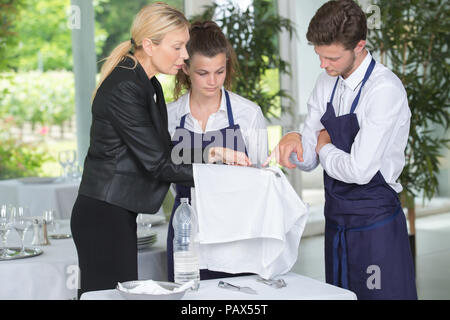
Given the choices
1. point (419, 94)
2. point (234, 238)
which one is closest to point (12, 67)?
point (419, 94)

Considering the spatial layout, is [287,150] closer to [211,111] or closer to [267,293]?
[211,111]

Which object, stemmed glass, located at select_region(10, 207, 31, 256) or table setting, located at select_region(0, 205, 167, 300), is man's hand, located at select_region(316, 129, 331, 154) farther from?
stemmed glass, located at select_region(10, 207, 31, 256)

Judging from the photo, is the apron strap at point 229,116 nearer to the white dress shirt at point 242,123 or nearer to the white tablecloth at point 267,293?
the white dress shirt at point 242,123

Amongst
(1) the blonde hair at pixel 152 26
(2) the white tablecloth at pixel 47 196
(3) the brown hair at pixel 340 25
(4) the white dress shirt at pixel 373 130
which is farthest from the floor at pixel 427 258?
(1) the blonde hair at pixel 152 26

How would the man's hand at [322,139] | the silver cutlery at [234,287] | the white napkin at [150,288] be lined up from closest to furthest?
the white napkin at [150,288], the silver cutlery at [234,287], the man's hand at [322,139]

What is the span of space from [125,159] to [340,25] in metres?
0.83

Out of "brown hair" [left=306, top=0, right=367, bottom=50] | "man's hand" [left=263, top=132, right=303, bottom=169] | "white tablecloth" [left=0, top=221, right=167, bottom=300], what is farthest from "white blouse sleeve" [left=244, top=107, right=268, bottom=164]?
"white tablecloth" [left=0, top=221, right=167, bottom=300]

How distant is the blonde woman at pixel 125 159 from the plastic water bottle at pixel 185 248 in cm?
10

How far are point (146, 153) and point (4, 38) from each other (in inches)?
184

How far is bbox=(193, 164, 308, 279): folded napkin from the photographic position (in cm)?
192

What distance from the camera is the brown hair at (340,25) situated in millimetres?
2145

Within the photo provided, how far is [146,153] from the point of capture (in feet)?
6.59

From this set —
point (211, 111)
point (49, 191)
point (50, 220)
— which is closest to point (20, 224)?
point (50, 220)

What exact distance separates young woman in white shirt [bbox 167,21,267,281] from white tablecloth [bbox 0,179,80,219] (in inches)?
95.1
